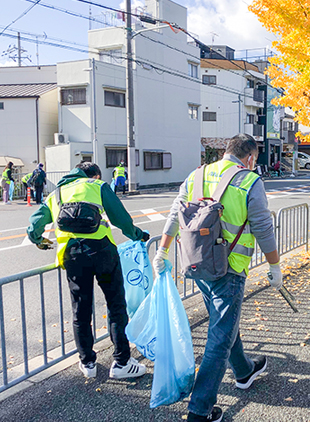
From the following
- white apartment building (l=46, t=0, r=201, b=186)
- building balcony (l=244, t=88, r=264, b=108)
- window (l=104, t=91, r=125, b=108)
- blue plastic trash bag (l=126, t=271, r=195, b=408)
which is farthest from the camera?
building balcony (l=244, t=88, r=264, b=108)

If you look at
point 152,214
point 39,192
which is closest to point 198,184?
point 152,214

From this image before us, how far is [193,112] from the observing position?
31922 millimetres

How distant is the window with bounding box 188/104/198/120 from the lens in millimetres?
31312

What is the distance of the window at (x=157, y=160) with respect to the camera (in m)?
27.1

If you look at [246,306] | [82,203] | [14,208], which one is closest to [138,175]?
[14,208]

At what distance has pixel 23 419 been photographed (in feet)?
9.51

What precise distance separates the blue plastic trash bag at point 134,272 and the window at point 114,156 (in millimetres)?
20914

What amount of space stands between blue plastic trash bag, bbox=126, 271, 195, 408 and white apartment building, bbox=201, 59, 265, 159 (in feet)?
128

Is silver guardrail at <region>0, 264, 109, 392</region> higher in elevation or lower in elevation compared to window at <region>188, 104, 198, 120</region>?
lower

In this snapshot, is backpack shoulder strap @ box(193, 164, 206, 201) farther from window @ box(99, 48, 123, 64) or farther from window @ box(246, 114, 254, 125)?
window @ box(246, 114, 254, 125)

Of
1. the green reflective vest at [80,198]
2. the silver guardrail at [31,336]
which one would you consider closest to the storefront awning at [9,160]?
the silver guardrail at [31,336]

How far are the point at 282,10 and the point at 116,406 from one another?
21.1 ft

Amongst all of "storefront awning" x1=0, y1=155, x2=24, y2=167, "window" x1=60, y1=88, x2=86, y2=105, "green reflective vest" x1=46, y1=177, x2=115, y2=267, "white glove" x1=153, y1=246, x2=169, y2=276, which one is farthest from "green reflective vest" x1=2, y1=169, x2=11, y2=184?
"white glove" x1=153, y1=246, x2=169, y2=276

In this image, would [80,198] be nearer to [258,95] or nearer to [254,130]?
[254,130]
